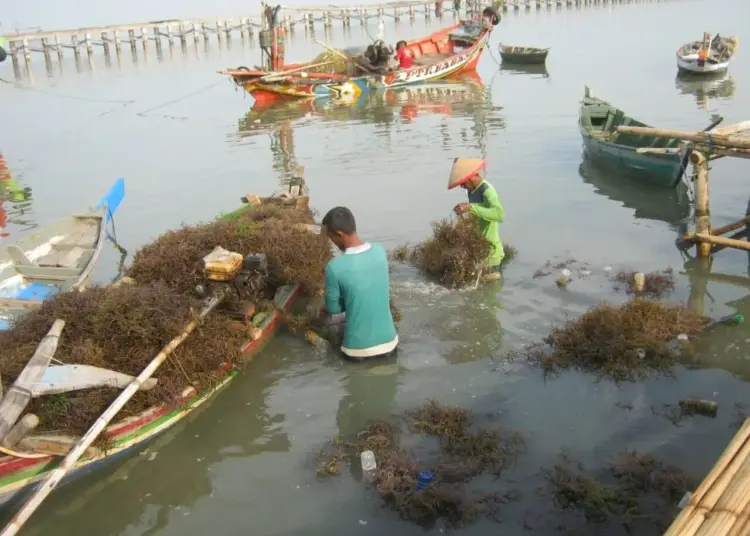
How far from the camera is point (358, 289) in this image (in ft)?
19.6

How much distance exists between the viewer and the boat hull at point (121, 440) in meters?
4.58

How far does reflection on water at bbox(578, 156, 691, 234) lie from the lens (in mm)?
10922

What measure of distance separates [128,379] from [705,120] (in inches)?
692

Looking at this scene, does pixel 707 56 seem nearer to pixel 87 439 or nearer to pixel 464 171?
pixel 464 171

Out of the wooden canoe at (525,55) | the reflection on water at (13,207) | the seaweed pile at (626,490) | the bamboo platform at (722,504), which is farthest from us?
the wooden canoe at (525,55)

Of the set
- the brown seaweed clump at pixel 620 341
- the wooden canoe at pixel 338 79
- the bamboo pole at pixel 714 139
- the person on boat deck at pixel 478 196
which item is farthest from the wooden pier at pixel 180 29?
the brown seaweed clump at pixel 620 341

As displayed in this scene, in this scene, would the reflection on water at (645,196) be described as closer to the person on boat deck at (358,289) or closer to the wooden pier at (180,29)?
the person on boat deck at (358,289)

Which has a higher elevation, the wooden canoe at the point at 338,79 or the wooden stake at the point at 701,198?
the wooden canoe at the point at 338,79

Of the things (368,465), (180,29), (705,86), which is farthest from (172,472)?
(180,29)

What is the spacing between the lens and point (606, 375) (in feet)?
20.2

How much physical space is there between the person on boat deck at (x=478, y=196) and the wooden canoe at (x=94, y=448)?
10.2ft

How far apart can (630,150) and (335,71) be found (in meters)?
17.2

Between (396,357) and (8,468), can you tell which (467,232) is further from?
(8,468)

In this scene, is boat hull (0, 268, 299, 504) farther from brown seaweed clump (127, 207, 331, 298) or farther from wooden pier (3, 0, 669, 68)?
wooden pier (3, 0, 669, 68)
